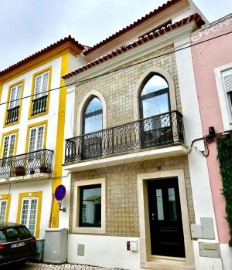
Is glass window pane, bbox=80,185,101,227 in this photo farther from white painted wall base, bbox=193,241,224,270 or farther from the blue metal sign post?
white painted wall base, bbox=193,241,224,270

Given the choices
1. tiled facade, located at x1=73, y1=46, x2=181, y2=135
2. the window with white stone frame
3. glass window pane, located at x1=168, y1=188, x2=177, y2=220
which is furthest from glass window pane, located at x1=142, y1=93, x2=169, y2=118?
the window with white stone frame

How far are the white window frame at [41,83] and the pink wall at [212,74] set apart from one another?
7443 mm

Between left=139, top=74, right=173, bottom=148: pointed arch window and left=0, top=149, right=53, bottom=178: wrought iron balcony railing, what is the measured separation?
4544mm

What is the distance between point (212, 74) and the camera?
7012 millimetres

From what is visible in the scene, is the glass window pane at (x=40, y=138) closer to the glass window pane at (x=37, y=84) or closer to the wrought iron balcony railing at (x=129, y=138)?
the glass window pane at (x=37, y=84)

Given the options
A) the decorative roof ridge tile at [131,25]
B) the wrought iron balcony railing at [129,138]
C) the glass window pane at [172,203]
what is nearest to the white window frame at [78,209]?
the wrought iron balcony railing at [129,138]

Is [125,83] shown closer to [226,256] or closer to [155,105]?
[155,105]

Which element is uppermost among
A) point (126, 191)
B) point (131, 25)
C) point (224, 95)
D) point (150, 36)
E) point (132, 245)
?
point (131, 25)

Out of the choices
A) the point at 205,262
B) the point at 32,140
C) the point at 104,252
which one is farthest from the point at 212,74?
the point at 32,140

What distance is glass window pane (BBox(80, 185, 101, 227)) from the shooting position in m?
8.32

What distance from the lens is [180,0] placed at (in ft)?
30.0

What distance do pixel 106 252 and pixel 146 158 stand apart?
3245 millimetres

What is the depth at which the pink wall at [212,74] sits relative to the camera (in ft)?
20.5

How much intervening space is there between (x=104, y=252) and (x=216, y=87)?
241 inches
